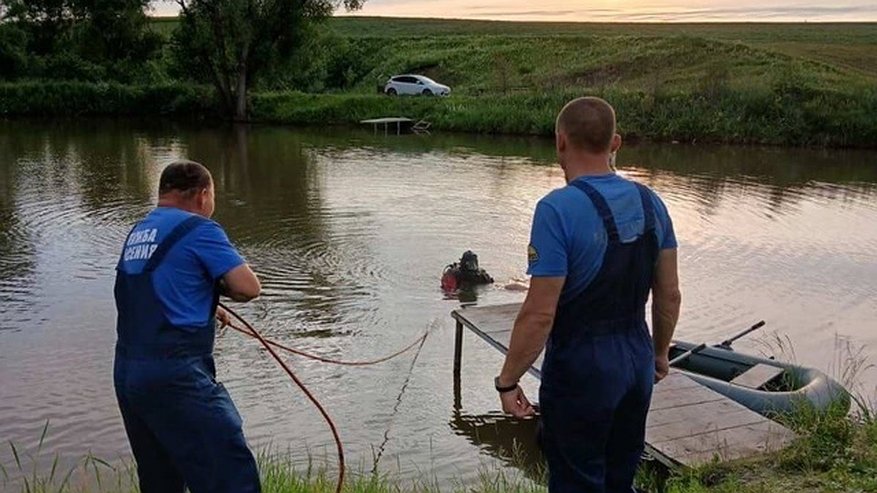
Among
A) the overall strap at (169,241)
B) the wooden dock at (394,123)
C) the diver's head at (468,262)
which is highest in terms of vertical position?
the overall strap at (169,241)

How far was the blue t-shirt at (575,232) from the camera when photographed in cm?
345

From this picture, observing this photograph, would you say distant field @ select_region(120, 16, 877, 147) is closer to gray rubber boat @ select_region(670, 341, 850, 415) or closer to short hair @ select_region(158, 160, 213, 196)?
gray rubber boat @ select_region(670, 341, 850, 415)

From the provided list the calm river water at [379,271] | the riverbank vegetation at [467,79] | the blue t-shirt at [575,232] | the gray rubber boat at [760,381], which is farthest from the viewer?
the riverbank vegetation at [467,79]

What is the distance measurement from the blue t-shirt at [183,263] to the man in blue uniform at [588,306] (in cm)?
128

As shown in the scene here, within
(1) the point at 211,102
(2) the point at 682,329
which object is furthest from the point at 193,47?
(2) the point at 682,329

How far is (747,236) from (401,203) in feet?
22.8

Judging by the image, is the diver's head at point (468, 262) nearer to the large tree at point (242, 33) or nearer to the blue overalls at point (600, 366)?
the blue overalls at point (600, 366)

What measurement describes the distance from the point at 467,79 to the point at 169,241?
45.0 meters

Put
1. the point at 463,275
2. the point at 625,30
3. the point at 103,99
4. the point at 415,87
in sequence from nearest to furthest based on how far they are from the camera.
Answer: the point at 463,275
the point at 415,87
the point at 103,99
the point at 625,30

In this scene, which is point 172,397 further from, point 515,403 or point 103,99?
point 103,99

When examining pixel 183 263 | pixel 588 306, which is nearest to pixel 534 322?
pixel 588 306

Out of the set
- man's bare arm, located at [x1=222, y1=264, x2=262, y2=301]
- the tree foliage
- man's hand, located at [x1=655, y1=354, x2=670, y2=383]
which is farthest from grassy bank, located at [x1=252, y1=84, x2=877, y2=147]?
man's bare arm, located at [x1=222, y1=264, x2=262, y2=301]

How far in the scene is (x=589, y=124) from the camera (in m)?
3.53

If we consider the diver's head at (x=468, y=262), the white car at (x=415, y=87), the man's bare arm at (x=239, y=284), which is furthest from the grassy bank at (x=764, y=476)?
the white car at (x=415, y=87)
